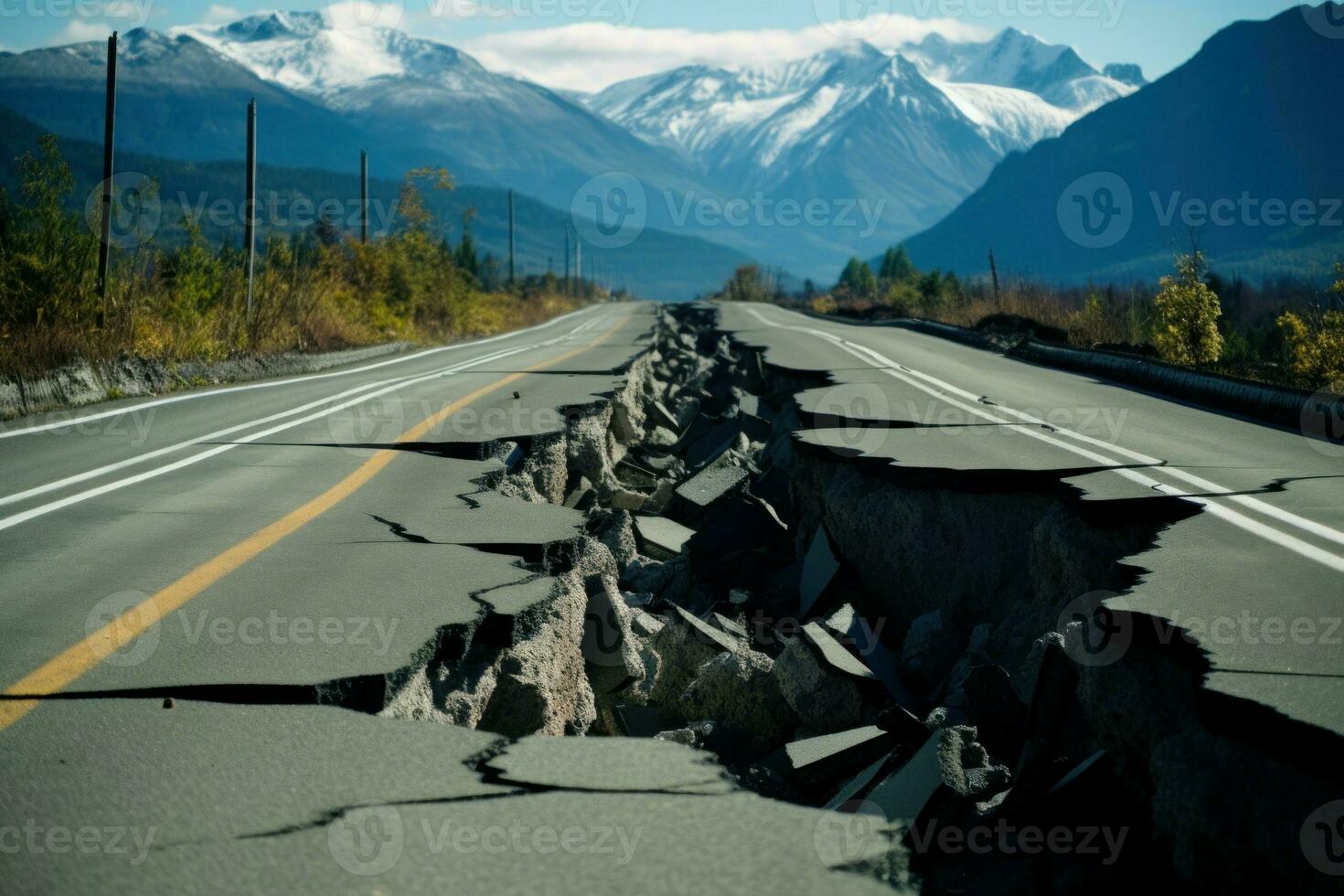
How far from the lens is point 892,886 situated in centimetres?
269

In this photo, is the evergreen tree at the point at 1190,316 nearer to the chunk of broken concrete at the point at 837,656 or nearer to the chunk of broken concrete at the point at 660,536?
the chunk of broken concrete at the point at 660,536

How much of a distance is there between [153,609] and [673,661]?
8.38 feet

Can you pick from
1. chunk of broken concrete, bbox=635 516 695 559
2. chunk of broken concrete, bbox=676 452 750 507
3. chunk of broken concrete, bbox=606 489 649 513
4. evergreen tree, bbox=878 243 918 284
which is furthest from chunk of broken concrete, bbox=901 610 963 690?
evergreen tree, bbox=878 243 918 284

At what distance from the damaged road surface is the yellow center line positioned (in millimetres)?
24

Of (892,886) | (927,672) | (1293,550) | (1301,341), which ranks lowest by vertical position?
(927,672)

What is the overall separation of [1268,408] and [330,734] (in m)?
9.14

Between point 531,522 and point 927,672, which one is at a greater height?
point 531,522

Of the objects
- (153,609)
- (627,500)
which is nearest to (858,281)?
(627,500)

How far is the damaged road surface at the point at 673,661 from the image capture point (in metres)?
2.83

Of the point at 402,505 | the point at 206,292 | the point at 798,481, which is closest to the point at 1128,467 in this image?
the point at 798,481

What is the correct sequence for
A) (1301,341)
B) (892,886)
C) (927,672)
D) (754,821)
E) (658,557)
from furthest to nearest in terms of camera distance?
1. (1301,341)
2. (658,557)
3. (927,672)
4. (754,821)
5. (892,886)

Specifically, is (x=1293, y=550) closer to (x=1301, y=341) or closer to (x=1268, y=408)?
(x=1268, y=408)

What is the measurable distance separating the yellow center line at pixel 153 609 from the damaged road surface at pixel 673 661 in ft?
0.08

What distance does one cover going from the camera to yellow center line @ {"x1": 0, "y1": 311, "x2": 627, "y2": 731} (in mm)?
3662
